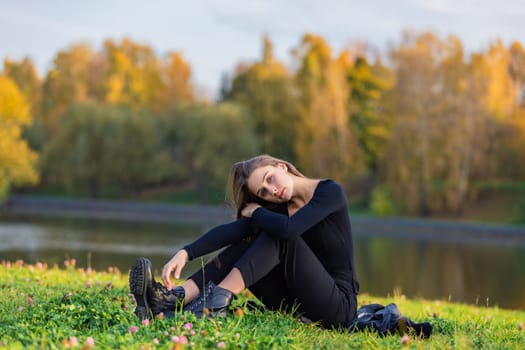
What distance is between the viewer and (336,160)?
3350 centimetres

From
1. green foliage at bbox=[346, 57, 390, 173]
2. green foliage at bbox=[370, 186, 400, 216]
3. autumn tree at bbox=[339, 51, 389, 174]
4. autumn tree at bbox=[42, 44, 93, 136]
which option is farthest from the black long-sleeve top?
autumn tree at bbox=[42, 44, 93, 136]

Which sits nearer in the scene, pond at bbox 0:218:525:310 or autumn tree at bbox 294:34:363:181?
pond at bbox 0:218:525:310

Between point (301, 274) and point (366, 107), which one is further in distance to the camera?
point (366, 107)

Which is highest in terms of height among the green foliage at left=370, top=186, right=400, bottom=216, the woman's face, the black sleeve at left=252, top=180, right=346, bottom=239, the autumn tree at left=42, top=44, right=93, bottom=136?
the autumn tree at left=42, top=44, right=93, bottom=136

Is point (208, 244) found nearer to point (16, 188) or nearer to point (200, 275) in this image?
point (200, 275)

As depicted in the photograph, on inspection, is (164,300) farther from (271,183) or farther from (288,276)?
(271,183)

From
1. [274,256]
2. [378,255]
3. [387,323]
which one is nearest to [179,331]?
[274,256]

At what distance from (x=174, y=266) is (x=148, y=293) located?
37 centimetres

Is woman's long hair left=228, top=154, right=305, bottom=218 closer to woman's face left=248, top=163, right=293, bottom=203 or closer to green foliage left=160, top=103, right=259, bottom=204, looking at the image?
woman's face left=248, top=163, right=293, bottom=203

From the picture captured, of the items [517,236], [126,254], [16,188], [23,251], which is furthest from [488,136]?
[16,188]

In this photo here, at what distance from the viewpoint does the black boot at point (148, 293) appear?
377cm

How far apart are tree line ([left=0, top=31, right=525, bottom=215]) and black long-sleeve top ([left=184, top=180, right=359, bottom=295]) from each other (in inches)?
927

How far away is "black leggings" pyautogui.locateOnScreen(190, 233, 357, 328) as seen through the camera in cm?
397

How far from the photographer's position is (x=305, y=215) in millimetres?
4078
